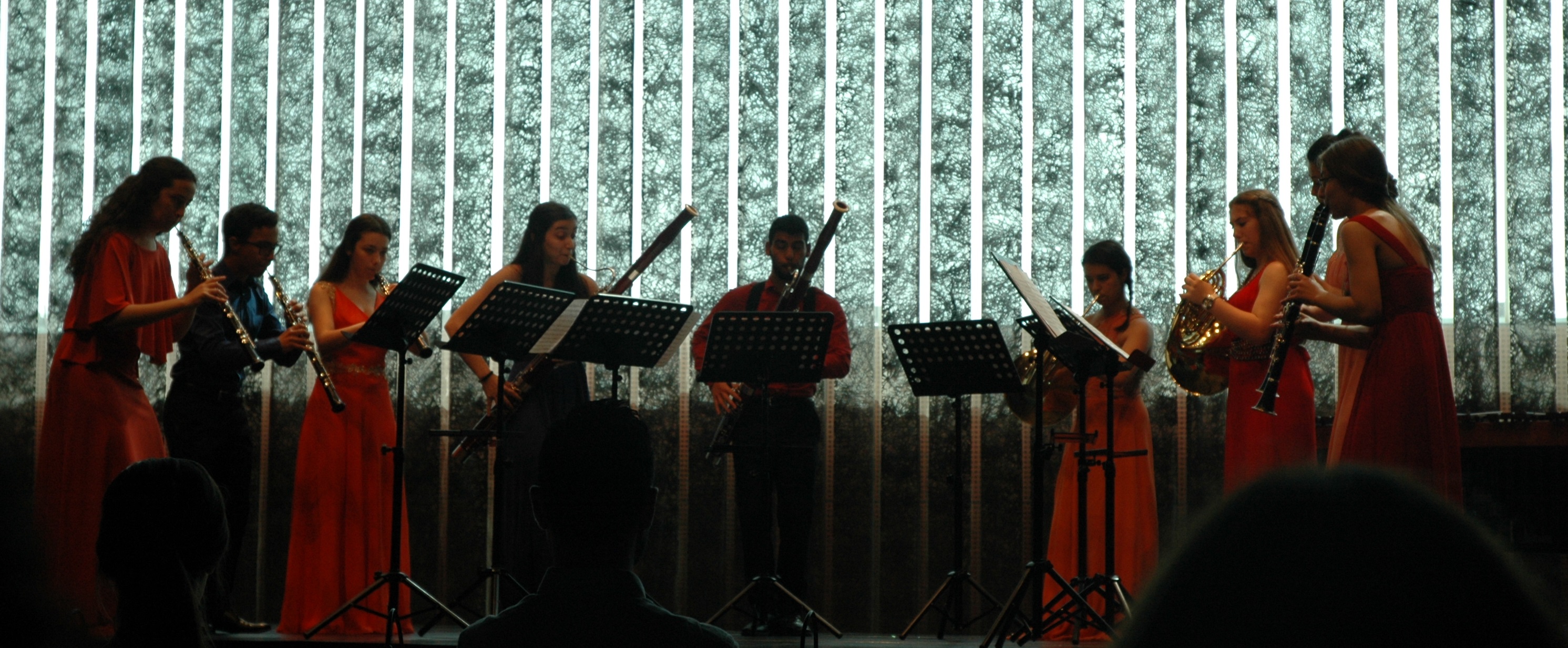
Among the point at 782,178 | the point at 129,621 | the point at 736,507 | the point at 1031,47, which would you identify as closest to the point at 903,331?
the point at 736,507

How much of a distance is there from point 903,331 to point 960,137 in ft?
4.72

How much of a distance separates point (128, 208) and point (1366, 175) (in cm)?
334

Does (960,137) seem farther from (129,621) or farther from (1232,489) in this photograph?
(1232,489)

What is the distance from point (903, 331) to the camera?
376 centimetres

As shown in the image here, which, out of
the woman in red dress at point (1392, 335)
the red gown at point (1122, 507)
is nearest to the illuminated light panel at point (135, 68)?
the red gown at point (1122, 507)

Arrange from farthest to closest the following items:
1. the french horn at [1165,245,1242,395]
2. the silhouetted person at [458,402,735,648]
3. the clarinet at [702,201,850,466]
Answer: the clarinet at [702,201,850,466] → the french horn at [1165,245,1242,395] → the silhouetted person at [458,402,735,648]

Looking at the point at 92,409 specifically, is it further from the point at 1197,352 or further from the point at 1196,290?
the point at 1197,352

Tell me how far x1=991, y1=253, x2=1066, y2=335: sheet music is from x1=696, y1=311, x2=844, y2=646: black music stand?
0.55m

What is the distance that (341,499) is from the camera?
4.05 m

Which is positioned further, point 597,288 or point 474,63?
point 474,63

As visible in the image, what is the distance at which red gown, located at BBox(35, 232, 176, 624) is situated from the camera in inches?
141

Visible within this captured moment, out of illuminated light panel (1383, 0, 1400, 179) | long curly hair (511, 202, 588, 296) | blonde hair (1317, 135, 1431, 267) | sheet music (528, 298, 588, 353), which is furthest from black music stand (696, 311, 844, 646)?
illuminated light panel (1383, 0, 1400, 179)

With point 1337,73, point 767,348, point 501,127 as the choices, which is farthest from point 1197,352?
point 501,127

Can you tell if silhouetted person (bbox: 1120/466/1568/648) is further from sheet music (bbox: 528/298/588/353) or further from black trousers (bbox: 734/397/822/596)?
black trousers (bbox: 734/397/822/596)
